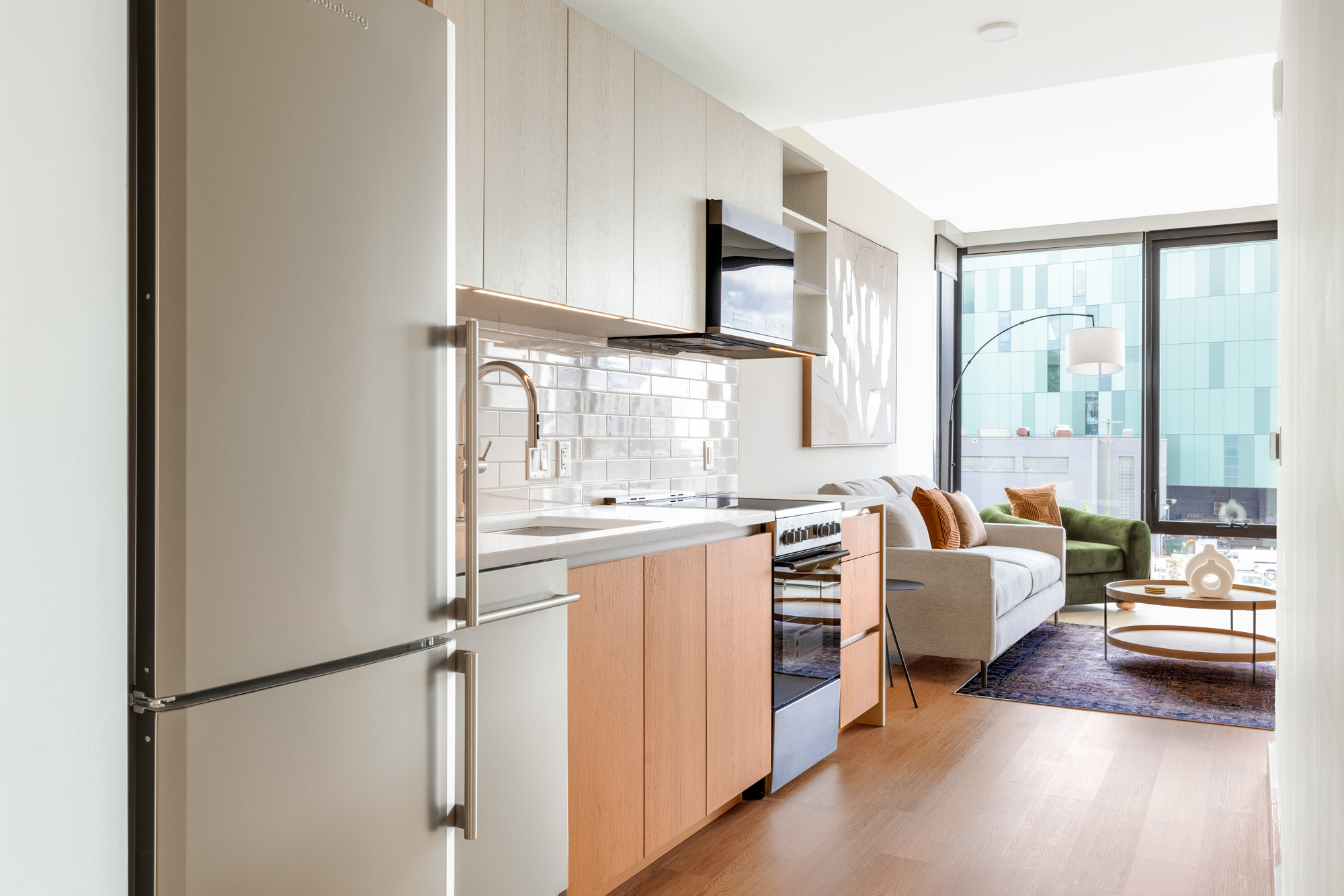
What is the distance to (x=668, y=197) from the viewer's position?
2895 mm

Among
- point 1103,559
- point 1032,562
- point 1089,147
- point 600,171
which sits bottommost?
point 1103,559

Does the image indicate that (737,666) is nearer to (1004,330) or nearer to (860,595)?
(860,595)

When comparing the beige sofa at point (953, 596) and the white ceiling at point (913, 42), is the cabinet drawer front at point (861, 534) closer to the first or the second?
the beige sofa at point (953, 596)

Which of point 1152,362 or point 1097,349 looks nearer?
point 1097,349

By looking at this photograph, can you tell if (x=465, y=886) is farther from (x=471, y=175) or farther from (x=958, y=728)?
(x=958, y=728)

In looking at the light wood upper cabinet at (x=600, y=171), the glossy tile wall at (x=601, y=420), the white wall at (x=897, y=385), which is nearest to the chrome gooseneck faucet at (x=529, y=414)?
the glossy tile wall at (x=601, y=420)

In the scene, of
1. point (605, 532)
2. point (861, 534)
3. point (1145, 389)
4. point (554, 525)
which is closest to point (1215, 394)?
point (1145, 389)

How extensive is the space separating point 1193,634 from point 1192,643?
27 cm

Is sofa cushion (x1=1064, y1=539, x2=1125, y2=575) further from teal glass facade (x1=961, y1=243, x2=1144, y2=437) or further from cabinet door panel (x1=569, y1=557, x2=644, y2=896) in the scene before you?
cabinet door panel (x1=569, y1=557, x2=644, y2=896)

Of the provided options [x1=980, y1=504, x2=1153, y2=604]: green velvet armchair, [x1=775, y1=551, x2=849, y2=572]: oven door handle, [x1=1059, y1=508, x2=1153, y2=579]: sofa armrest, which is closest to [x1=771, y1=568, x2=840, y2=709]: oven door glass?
[x1=775, y1=551, x2=849, y2=572]: oven door handle

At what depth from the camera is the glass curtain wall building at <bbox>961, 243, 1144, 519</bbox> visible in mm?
7203

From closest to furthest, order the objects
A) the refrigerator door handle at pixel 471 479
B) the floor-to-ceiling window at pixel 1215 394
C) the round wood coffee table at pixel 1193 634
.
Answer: the refrigerator door handle at pixel 471 479
the round wood coffee table at pixel 1193 634
the floor-to-ceiling window at pixel 1215 394

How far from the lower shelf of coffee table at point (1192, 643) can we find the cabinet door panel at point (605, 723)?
2.99 metres

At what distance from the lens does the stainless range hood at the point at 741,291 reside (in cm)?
309
